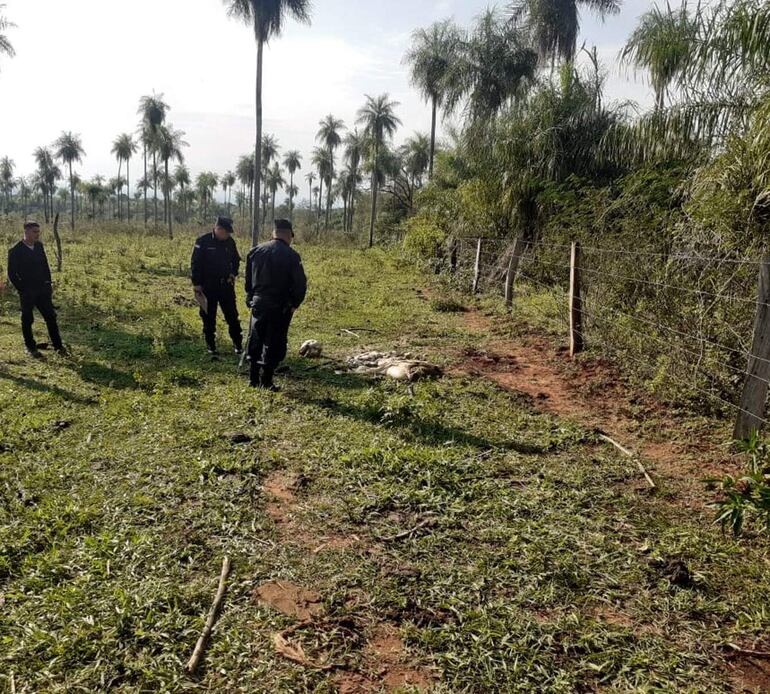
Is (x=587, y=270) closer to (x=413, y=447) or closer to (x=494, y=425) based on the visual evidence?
(x=494, y=425)

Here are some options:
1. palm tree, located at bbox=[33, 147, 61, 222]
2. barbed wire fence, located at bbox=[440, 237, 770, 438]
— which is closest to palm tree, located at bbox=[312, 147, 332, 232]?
palm tree, located at bbox=[33, 147, 61, 222]

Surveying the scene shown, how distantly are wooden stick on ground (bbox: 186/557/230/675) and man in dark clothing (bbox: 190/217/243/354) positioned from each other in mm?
4740

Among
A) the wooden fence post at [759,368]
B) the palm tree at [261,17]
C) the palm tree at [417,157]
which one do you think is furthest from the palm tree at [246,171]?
the wooden fence post at [759,368]

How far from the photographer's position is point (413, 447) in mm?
4207

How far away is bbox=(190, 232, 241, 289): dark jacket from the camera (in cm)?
678

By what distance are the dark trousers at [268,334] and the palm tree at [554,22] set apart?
→ 768 inches

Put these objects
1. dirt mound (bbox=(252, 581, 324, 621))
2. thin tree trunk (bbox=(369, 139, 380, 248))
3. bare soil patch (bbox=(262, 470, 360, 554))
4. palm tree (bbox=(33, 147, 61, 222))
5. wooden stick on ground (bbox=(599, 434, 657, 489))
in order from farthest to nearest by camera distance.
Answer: palm tree (bbox=(33, 147, 61, 222)), thin tree trunk (bbox=(369, 139, 380, 248)), wooden stick on ground (bbox=(599, 434, 657, 489)), bare soil patch (bbox=(262, 470, 360, 554)), dirt mound (bbox=(252, 581, 324, 621))

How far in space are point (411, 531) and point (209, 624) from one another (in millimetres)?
1220

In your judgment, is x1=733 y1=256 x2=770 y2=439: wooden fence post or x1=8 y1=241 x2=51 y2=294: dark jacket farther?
x1=8 y1=241 x2=51 y2=294: dark jacket

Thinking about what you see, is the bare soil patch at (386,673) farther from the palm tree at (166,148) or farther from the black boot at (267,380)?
the palm tree at (166,148)

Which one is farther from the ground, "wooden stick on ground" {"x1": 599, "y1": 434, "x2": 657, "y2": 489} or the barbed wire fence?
the barbed wire fence

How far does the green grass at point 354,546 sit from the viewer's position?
2.18 meters

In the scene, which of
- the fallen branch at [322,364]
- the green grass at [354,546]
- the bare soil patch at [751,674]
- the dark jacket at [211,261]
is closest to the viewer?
the bare soil patch at [751,674]

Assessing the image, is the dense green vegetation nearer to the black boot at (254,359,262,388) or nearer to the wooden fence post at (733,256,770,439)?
the wooden fence post at (733,256,770,439)
